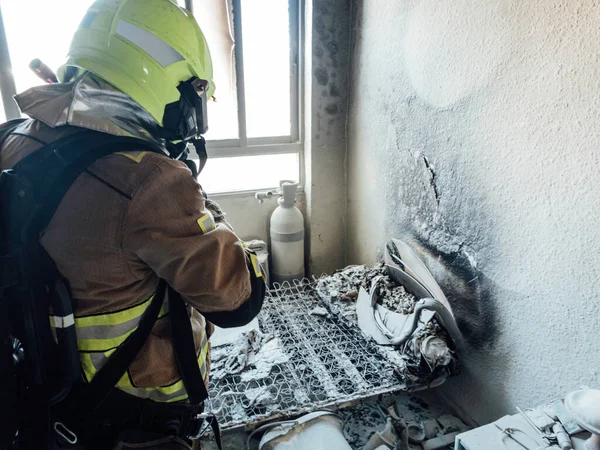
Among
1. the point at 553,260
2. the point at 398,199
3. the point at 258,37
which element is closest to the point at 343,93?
the point at 258,37

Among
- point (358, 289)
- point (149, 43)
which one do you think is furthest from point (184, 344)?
point (358, 289)

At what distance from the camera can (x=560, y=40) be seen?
121 cm

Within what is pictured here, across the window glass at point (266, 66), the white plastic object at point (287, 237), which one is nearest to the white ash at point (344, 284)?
A: the white plastic object at point (287, 237)

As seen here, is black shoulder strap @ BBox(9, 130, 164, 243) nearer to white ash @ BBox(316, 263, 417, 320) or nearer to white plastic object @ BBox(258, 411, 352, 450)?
white plastic object @ BBox(258, 411, 352, 450)

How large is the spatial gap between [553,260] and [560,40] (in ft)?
2.25

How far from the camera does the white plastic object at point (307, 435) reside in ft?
4.76

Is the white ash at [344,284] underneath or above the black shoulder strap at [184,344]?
underneath

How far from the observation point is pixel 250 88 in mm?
2682

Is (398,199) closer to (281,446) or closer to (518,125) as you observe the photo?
(518,125)

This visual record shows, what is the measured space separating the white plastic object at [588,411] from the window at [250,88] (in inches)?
87.3

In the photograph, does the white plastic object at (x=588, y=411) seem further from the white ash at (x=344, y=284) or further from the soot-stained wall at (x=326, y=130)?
the soot-stained wall at (x=326, y=130)

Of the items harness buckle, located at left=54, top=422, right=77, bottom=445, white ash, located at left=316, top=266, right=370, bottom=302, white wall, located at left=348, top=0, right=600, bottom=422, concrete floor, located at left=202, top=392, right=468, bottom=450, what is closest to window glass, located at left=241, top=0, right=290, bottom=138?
white wall, located at left=348, top=0, right=600, bottom=422

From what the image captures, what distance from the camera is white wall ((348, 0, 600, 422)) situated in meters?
1.20

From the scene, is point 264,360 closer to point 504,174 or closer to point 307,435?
point 307,435
